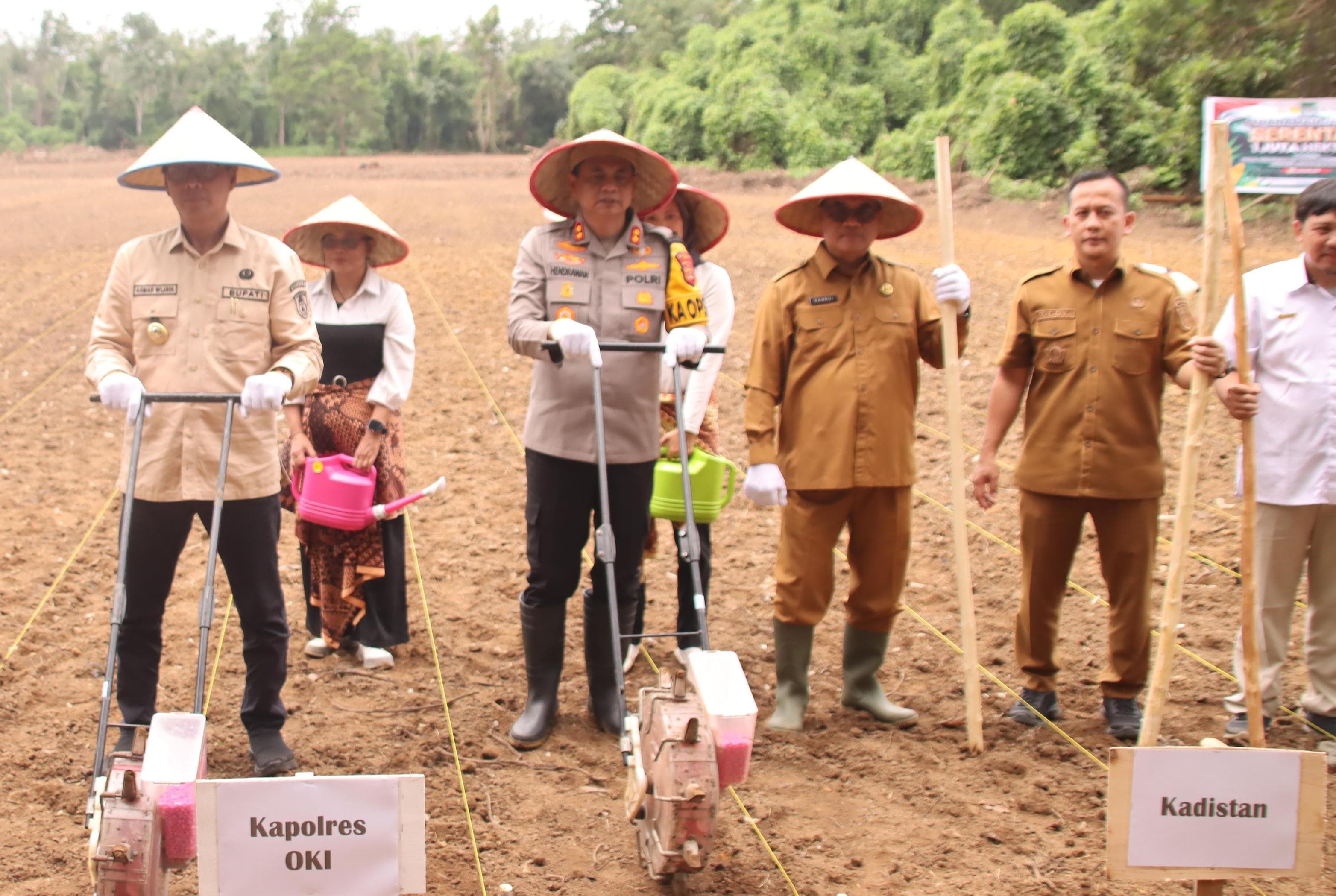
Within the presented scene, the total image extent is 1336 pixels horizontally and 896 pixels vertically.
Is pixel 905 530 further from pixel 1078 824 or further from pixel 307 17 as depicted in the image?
pixel 307 17

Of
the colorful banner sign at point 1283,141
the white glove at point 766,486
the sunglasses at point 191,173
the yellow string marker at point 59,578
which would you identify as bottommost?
the yellow string marker at point 59,578

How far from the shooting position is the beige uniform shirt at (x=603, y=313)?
3.78 meters

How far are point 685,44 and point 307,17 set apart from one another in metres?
42.8

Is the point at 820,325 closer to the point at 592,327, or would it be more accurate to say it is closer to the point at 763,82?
the point at 592,327

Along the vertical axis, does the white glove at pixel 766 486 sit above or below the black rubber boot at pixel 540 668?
above

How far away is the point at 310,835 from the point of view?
8.25 feet

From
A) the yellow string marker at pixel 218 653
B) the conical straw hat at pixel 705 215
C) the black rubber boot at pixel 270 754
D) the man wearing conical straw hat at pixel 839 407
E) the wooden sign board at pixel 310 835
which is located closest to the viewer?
the wooden sign board at pixel 310 835

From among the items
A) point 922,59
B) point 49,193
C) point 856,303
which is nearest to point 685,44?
point 922,59

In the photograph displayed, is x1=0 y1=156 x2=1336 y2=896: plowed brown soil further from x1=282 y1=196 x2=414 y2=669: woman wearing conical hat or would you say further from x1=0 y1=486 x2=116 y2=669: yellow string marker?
x1=282 y1=196 x2=414 y2=669: woman wearing conical hat

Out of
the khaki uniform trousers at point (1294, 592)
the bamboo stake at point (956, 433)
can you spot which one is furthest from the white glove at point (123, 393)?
the khaki uniform trousers at point (1294, 592)

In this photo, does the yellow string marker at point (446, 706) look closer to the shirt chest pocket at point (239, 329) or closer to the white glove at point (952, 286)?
the shirt chest pocket at point (239, 329)

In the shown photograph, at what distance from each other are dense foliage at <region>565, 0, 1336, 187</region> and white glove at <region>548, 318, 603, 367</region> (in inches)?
526

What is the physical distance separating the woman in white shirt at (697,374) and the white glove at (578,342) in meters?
0.84

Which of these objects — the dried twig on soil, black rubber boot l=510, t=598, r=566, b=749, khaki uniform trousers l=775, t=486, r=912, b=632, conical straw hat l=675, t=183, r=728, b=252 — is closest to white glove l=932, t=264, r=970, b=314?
khaki uniform trousers l=775, t=486, r=912, b=632
